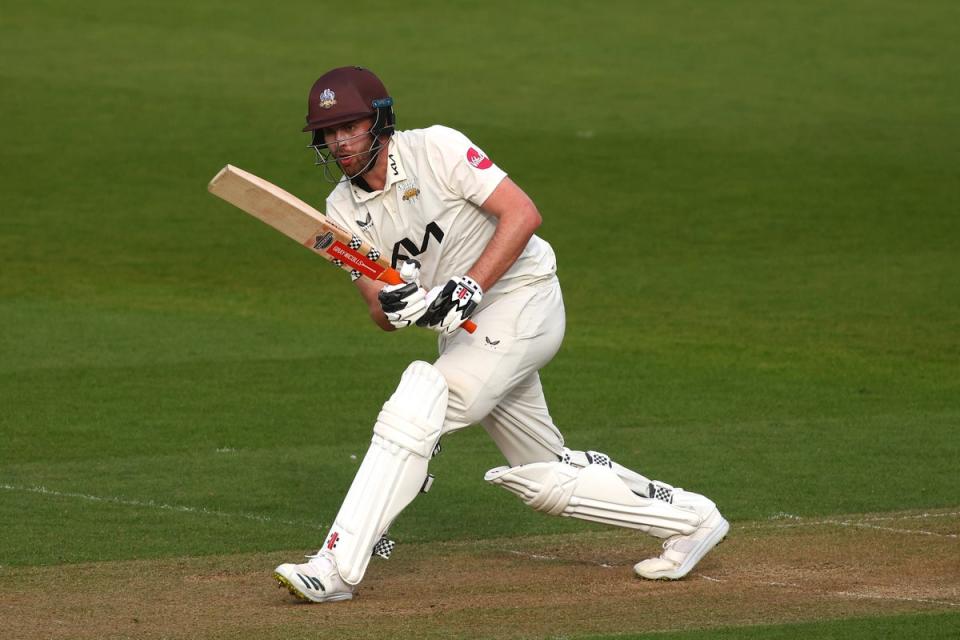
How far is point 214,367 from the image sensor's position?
10.4 meters

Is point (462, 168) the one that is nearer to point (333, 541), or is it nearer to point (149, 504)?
point (333, 541)

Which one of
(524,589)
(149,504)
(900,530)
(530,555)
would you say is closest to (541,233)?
(149,504)

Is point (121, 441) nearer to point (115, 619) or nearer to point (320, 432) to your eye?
point (320, 432)

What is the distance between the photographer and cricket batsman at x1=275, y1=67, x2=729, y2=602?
5.76 metres

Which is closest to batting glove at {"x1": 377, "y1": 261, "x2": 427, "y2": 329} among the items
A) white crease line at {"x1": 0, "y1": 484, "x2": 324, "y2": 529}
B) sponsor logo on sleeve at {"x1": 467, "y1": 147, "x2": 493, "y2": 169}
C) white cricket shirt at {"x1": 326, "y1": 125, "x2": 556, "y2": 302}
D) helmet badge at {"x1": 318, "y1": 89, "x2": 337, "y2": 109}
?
white cricket shirt at {"x1": 326, "y1": 125, "x2": 556, "y2": 302}

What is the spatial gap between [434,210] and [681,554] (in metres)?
1.60

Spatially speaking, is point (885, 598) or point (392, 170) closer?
point (885, 598)

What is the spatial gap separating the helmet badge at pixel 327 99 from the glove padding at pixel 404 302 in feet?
2.34

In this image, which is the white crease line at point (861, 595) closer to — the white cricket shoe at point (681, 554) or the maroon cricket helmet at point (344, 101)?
the white cricket shoe at point (681, 554)

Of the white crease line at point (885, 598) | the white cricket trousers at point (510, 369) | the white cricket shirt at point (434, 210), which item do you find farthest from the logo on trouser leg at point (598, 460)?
the white crease line at point (885, 598)

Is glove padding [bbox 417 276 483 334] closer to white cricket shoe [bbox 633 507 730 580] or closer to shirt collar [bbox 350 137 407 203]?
shirt collar [bbox 350 137 407 203]

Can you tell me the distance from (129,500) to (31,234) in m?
7.98

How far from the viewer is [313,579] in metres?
5.69

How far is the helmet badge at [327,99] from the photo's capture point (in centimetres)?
592
